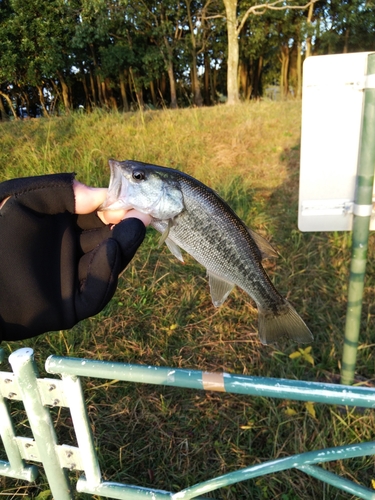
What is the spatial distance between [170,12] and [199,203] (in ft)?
57.5

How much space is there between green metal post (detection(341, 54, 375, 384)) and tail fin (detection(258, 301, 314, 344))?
69 centimetres

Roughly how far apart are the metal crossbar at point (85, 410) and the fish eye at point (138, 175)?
A: 0.78 m

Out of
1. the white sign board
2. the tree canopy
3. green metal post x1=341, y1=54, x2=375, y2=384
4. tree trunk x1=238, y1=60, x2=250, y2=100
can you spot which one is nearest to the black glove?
the white sign board

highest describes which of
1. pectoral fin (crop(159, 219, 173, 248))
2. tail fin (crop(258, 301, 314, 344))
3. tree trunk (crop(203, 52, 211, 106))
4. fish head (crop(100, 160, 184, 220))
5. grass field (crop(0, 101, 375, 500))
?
tree trunk (crop(203, 52, 211, 106))

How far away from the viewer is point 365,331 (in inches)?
124

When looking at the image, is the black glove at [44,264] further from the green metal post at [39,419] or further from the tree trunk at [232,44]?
the tree trunk at [232,44]

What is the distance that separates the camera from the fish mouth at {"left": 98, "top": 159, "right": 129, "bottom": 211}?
5.30ft

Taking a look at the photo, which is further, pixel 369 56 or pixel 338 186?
pixel 338 186

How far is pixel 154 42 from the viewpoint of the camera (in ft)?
59.5

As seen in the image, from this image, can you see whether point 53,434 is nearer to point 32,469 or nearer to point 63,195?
point 32,469

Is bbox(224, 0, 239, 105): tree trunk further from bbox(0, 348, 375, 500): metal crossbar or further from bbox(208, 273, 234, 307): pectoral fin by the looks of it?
bbox(0, 348, 375, 500): metal crossbar

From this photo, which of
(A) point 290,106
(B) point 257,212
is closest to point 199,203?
(B) point 257,212

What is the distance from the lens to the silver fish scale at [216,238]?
1.65m

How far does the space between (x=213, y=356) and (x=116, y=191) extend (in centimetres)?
185
